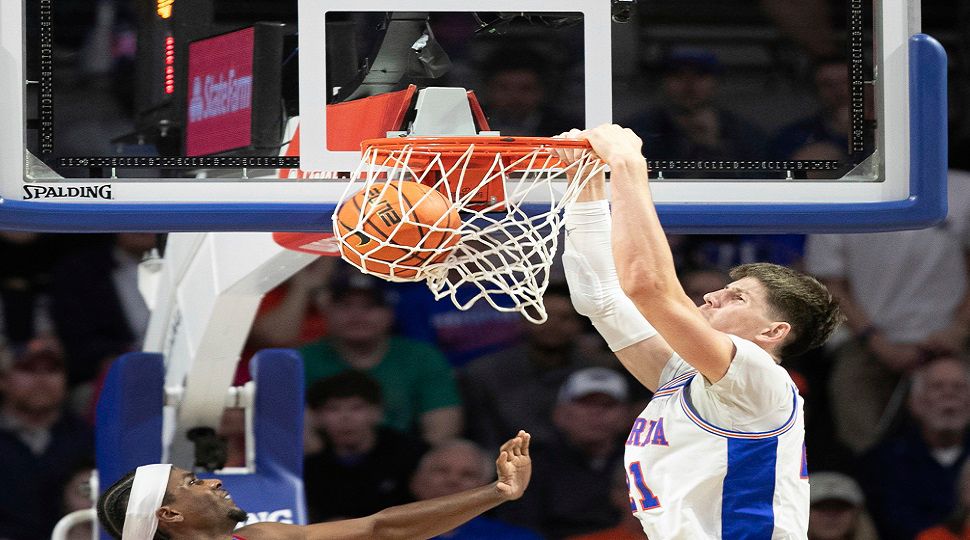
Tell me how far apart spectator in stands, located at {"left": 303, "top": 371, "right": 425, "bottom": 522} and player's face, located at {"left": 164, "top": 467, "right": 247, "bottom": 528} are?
233 centimetres

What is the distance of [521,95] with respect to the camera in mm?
3441

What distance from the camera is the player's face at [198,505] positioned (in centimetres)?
371

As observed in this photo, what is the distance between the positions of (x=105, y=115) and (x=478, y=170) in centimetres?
107

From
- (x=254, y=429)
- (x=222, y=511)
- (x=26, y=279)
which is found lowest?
(x=222, y=511)

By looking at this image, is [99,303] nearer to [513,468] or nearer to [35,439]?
[35,439]

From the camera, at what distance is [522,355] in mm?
6344

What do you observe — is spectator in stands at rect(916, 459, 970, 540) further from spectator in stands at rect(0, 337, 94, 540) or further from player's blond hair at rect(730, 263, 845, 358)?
spectator in stands at rect(0, 337, 94, 540)

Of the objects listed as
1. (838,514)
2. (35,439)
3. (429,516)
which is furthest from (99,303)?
(838,514)

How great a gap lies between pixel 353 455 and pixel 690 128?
304 cm

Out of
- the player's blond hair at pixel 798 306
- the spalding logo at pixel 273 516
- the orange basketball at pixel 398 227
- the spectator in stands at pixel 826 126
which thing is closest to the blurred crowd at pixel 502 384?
the spalding logo at pixel 273 516

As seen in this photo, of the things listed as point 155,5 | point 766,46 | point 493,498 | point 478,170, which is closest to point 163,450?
point 493,498

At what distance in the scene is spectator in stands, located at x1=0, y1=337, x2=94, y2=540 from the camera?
6.04 metres

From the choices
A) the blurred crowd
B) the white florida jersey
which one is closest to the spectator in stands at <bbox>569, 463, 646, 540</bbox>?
the blurred crowd

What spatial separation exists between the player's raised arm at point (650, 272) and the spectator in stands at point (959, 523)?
3.63 metres
